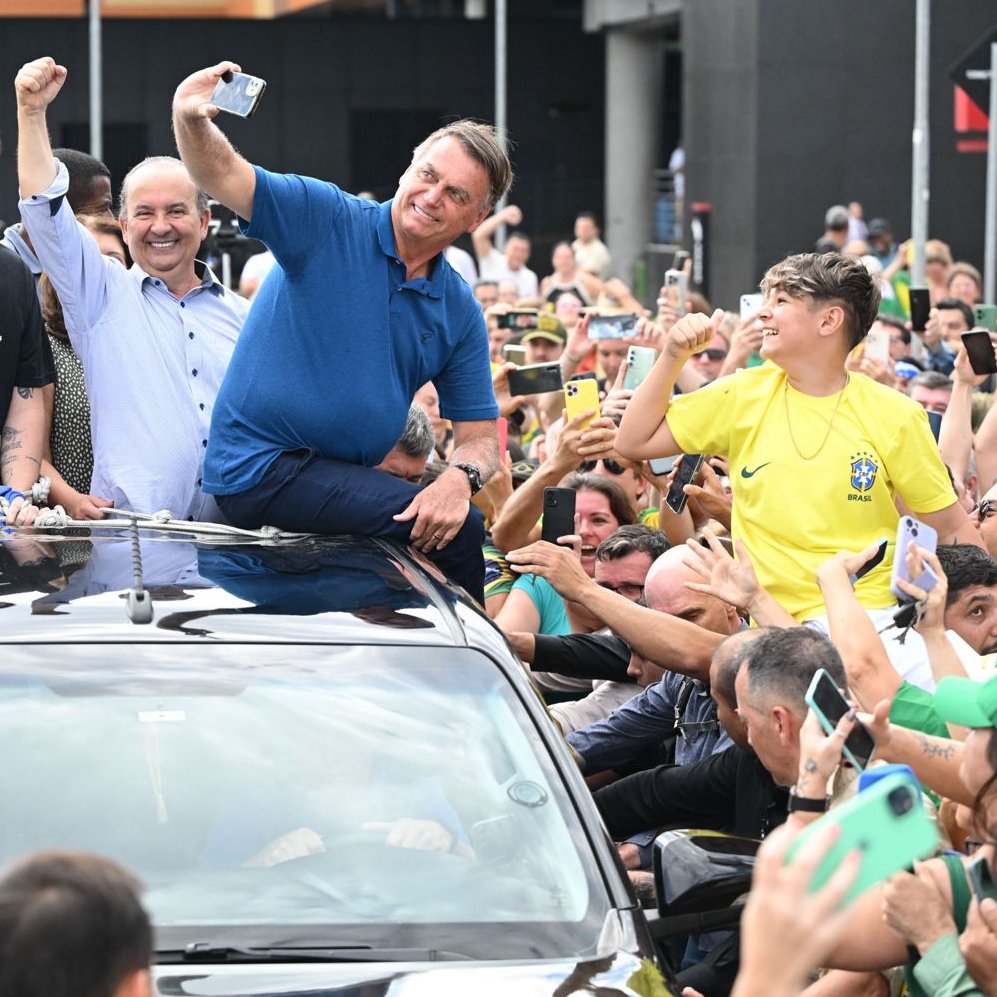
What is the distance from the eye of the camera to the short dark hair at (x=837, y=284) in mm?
5516

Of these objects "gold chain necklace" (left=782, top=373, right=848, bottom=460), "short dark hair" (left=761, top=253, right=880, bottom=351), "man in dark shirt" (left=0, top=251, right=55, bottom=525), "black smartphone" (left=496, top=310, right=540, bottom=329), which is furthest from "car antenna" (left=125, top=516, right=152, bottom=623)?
"black smartphone" (left=496, top=310, right=540, bottom=329)

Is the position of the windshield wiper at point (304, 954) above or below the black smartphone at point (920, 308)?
below

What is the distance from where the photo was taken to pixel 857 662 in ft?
15.0

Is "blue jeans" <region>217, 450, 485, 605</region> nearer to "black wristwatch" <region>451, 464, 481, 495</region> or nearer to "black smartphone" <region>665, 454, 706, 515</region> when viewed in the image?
"black wristwatch" <region>451, 464, 481, 495</region>

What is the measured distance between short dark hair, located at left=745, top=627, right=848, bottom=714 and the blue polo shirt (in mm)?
1254

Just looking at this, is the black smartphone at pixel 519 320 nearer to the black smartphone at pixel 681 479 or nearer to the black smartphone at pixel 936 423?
the black smartphone at pixel 936 423

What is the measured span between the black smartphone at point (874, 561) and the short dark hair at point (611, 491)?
1884 millimetres

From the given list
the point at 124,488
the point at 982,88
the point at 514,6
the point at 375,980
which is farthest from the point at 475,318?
the point at 514,6

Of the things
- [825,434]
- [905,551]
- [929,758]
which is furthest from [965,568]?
[929,758]

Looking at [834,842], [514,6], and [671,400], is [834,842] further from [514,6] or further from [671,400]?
[514,6]

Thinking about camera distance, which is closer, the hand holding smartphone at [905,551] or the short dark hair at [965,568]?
the hand holding smartphone at [905,551]

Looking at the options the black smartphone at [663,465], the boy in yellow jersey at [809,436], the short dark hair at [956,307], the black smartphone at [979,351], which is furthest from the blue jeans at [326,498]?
the short dark hair at [956,307]

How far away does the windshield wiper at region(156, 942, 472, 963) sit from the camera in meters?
3.16

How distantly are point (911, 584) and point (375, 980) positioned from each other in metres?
2.00
